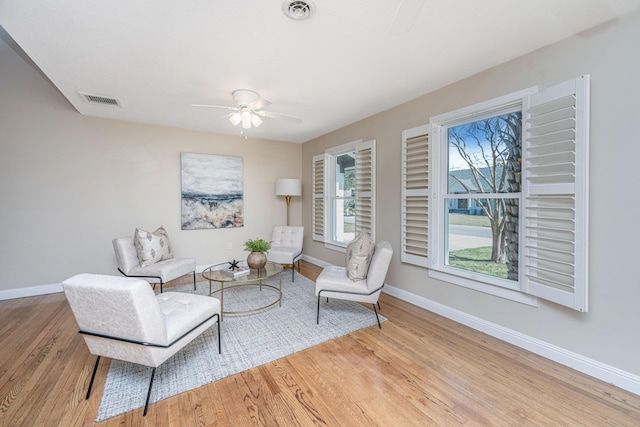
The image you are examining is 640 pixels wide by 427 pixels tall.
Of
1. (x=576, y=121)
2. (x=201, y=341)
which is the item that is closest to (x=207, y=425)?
(x=201, y=341)

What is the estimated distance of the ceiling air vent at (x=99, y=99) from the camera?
3.09 m

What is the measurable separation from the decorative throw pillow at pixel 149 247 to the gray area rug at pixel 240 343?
65cm

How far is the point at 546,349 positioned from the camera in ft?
7.14

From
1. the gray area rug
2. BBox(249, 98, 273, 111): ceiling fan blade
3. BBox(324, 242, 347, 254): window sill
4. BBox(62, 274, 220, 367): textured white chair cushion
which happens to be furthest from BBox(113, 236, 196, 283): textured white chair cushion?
BBox(324, 242, 347, 254): window sill

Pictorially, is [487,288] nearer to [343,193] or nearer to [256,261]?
[256,261]

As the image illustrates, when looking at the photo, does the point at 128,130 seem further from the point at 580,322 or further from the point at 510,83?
the point at 580,322

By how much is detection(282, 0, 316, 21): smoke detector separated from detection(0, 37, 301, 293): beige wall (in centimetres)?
348

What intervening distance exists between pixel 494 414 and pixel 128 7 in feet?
11.4

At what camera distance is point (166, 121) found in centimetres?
414

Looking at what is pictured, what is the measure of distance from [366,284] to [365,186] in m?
1.74

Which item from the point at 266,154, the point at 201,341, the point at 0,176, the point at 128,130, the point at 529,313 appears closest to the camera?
the point at 529,313

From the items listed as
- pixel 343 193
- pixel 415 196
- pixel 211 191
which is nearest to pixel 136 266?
pixel 211 191

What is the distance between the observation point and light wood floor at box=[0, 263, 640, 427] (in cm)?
159

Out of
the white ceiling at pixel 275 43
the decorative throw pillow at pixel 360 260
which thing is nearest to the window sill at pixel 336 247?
the decorative throw pillow at pixel 360 260
